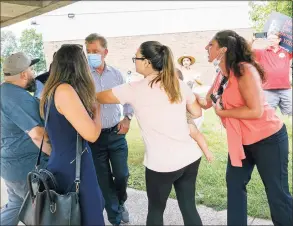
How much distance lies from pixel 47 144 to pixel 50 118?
1.00 ft

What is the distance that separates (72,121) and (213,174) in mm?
2139

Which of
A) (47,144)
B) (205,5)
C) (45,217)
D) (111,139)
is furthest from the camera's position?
(205,5)

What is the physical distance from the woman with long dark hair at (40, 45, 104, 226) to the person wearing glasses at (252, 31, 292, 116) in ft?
4.28

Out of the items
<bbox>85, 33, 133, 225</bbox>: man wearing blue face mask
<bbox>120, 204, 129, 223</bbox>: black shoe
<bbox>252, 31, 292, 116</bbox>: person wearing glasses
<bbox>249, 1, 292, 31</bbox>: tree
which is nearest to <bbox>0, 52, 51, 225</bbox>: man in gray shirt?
<bbox>85, 33, 133, 225</bbox>: man wearing blue face mask

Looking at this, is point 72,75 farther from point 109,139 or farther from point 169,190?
point 109,139

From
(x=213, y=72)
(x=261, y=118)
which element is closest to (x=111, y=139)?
(x=213, y=72)

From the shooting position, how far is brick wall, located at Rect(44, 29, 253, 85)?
2.44 m

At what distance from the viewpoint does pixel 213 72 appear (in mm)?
2354

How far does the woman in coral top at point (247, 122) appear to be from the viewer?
6.00 feet

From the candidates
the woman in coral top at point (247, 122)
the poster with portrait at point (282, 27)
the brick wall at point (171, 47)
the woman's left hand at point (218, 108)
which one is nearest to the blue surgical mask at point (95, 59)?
the brick wall at point (171, 47)

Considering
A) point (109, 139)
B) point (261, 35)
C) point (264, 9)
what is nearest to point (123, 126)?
point (109, 139)

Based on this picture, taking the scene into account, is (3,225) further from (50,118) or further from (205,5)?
(205,5)

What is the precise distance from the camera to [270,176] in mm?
1983

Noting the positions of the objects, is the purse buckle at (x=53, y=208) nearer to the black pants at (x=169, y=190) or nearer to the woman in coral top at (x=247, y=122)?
the black pants at (x=169, y=190)
